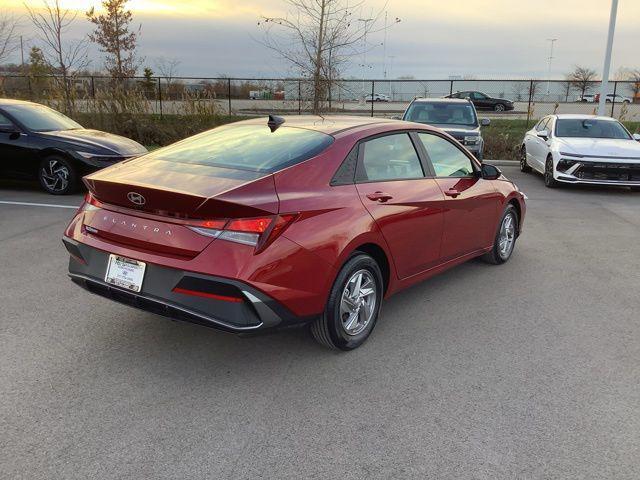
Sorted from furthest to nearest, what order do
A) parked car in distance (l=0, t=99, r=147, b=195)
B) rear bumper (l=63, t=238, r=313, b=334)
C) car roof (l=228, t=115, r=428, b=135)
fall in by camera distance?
parked car in distance (l=0, t=99, r=147, b=195), car roof (l=228, t=115, r=428, b=135), rear bumper (l=63, t=238, r=313, b=334)

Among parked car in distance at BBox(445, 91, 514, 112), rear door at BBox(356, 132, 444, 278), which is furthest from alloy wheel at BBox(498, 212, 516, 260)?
parked car in distance at BBox(445, 91, 514, 112)

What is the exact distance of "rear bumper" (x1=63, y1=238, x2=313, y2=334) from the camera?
3113 mm

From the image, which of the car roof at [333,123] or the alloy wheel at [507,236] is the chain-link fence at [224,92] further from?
the car roof at [333,123]

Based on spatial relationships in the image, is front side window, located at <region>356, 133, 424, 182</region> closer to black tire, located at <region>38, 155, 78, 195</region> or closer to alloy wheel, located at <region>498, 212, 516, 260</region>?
alloy wheel, located at <region>498, 212, 516, 260</region>

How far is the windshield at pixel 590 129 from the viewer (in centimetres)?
1192

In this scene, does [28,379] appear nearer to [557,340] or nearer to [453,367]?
[453,367]

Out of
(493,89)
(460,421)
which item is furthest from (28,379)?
(493,89)

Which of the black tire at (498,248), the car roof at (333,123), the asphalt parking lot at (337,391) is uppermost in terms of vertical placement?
the car roof at (333,123)

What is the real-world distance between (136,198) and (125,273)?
0.46 m

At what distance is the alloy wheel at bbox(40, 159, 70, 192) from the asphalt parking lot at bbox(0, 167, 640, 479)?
444cm

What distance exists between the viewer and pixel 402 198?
4250 millimetres

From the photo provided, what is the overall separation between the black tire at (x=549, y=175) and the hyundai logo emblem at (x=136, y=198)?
9.95m

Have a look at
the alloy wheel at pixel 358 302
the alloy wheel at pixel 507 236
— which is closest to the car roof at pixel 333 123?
the alloy wheel at pixel 358 302

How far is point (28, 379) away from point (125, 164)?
1543 millimetres
